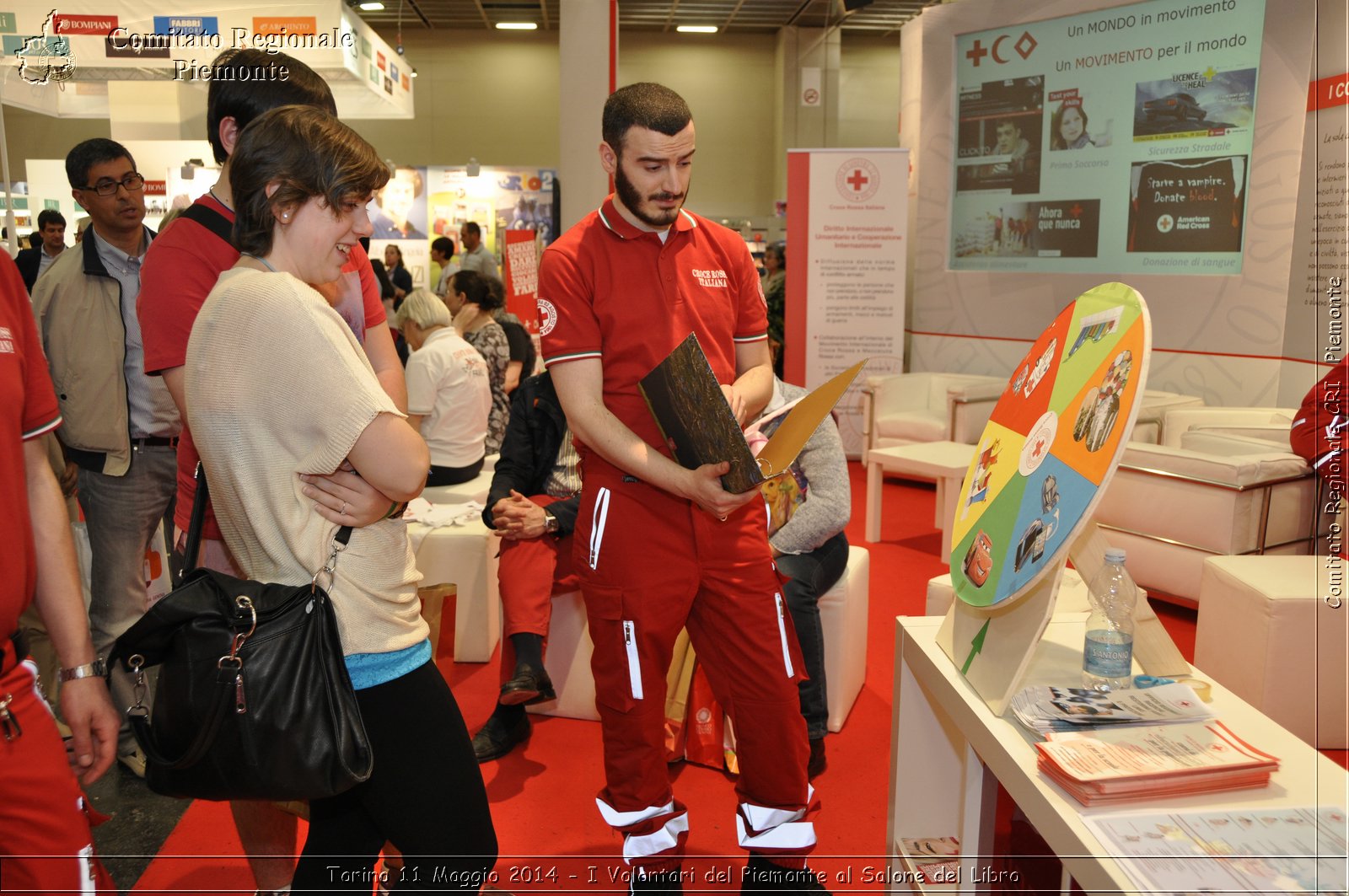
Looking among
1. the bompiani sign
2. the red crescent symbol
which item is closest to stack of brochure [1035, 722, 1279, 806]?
the red crescent symbol

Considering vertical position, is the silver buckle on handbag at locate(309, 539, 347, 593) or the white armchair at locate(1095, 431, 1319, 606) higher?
the silver buckle on handbag at locate(309, 539, 347, 593)

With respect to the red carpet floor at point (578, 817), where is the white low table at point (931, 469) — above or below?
above

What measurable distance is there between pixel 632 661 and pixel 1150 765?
988 millimetres

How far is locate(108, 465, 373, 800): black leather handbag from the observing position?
1182mm

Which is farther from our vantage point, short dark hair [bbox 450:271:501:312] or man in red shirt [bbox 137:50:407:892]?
short dark hair [bbox 450:271:501:312]

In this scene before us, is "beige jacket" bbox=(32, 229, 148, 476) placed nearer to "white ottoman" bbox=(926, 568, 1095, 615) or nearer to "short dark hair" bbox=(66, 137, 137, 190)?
"short dark hair" bbox=(66, 137, 137, 190)

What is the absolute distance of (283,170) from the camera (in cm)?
126

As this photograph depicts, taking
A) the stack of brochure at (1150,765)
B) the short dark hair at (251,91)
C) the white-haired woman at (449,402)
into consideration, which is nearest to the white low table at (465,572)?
the white-haired woman at (449,402)

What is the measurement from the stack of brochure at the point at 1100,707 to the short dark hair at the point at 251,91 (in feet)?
4.86

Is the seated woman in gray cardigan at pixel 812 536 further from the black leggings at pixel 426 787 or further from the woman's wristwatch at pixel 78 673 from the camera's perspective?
the woman's wristwatch at pixel 78 673

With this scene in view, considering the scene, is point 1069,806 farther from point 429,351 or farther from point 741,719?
point 429,351

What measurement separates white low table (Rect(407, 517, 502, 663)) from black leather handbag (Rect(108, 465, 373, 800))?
8.05 feet

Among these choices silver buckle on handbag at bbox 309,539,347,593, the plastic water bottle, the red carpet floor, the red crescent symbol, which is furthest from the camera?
the red crescent symbol

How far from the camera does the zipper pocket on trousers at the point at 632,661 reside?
1953 millimetres
